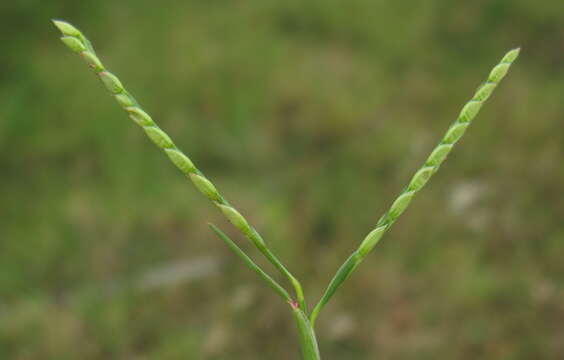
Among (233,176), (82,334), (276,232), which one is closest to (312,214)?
(276,232)

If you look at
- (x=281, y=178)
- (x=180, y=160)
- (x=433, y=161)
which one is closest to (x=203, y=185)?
(x=180, y=160)

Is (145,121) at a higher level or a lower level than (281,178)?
higher

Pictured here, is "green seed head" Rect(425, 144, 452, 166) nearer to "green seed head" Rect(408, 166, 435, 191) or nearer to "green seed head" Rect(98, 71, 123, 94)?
"green seed head" Rect(408, 166, 435, 191)

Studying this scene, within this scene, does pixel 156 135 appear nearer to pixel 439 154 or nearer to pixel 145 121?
pixel 145 121

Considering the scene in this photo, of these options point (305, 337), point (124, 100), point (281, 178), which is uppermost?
point (124, 100)

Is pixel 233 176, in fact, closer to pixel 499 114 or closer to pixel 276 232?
pixel 276 232

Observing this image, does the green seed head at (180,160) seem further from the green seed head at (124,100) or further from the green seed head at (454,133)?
the green seed head at (454,133)

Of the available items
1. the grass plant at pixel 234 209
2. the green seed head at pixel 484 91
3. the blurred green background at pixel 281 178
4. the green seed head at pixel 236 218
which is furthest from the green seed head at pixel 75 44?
the blurred green background at pixel 281 178
